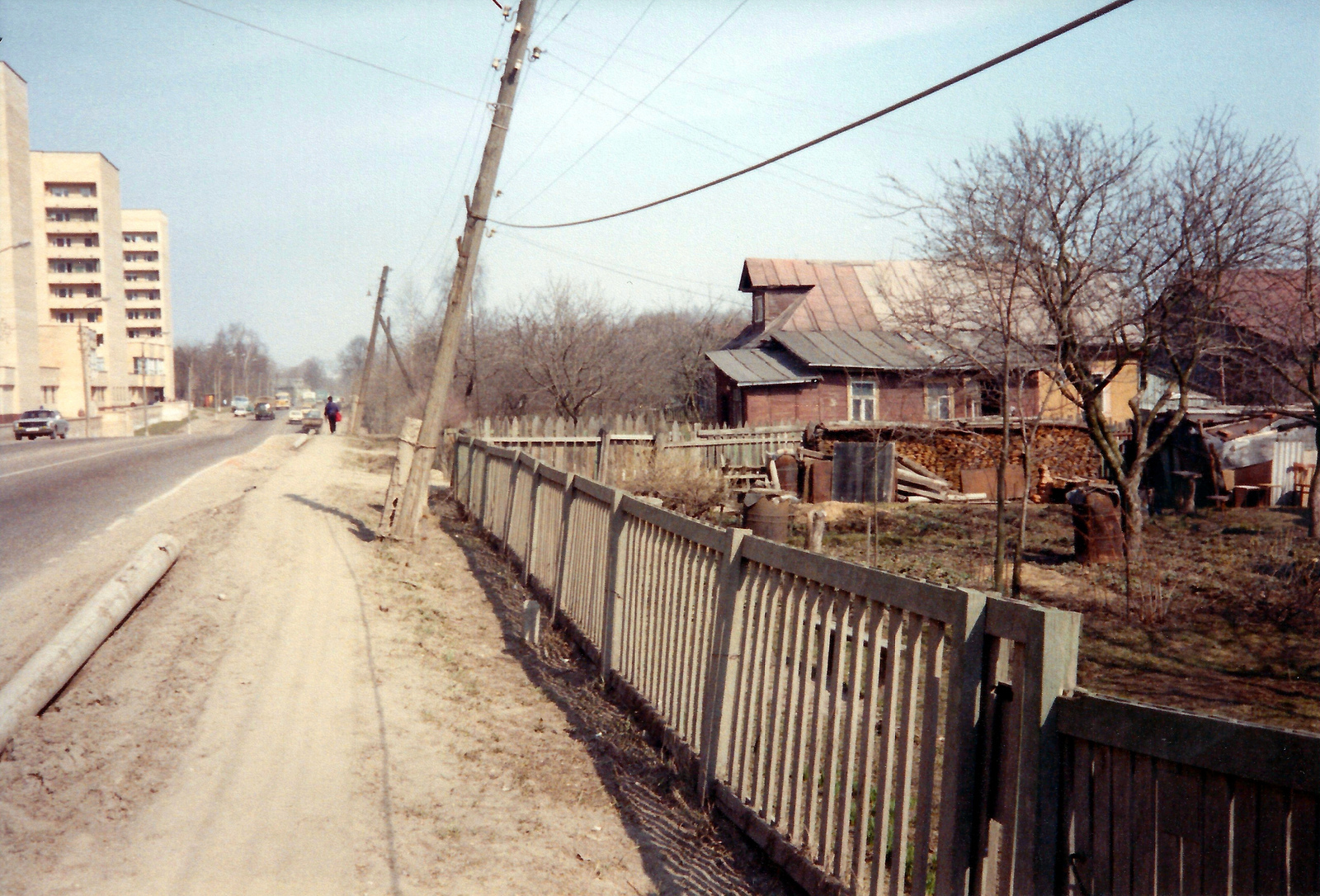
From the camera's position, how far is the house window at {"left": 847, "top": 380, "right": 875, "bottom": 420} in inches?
1179

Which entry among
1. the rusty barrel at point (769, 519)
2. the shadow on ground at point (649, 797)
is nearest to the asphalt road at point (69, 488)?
the shadow on ground at point (649, 797)

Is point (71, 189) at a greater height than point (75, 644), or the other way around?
point (71, 189)

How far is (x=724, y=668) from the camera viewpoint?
4211 mm

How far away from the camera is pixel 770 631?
3939mm

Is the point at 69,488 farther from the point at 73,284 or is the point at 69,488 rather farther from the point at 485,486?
the point at 73,284

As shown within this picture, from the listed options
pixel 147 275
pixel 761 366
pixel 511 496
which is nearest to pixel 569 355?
pixel 761 366

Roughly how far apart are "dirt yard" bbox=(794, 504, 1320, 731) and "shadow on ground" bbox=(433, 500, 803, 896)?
412 cm

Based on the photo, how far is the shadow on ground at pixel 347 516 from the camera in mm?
11812

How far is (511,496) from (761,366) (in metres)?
19.4

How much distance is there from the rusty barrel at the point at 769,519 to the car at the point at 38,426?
127ft

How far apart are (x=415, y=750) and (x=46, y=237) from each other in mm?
95921

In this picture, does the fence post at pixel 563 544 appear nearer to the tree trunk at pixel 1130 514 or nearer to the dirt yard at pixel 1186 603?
the dirt yard at pixel 1186 603

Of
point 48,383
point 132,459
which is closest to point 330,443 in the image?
point 132,459

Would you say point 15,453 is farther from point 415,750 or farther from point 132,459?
point 415,750
